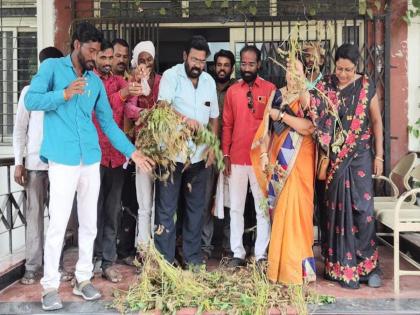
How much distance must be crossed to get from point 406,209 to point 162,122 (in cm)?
218

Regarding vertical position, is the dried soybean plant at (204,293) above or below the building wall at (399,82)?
below

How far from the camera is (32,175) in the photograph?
407 centimetres

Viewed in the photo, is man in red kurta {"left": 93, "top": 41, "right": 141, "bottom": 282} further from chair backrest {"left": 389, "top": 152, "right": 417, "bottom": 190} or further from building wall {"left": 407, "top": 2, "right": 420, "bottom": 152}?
building wall {"left": 407, "top": 2, "right": 420, "bottom": 152}

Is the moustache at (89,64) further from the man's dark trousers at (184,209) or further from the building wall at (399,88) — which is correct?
the building wall at (399,88)

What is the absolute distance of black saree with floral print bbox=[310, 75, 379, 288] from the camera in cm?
385

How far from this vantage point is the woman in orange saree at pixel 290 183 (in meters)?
3.81

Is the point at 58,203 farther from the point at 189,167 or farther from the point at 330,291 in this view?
the point at 330,291

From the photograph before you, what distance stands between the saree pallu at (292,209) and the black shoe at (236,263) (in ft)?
1.67

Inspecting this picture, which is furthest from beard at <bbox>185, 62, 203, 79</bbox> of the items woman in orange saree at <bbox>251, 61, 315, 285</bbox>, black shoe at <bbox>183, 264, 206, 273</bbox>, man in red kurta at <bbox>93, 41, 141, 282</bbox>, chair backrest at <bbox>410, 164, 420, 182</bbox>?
chair backrest at <bbox>410, 164, 420, 182</bbox>

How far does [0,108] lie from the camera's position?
18.7ft

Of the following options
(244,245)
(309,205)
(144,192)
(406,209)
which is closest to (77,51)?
(144,192)

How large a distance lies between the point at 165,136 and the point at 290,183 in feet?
3.40

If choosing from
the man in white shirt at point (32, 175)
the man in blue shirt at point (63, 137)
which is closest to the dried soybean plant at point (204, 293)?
the man in blue shirt at point (63, 137)

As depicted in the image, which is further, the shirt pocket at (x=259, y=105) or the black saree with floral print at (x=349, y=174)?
the shirt pocket at (x=259, y=105)
